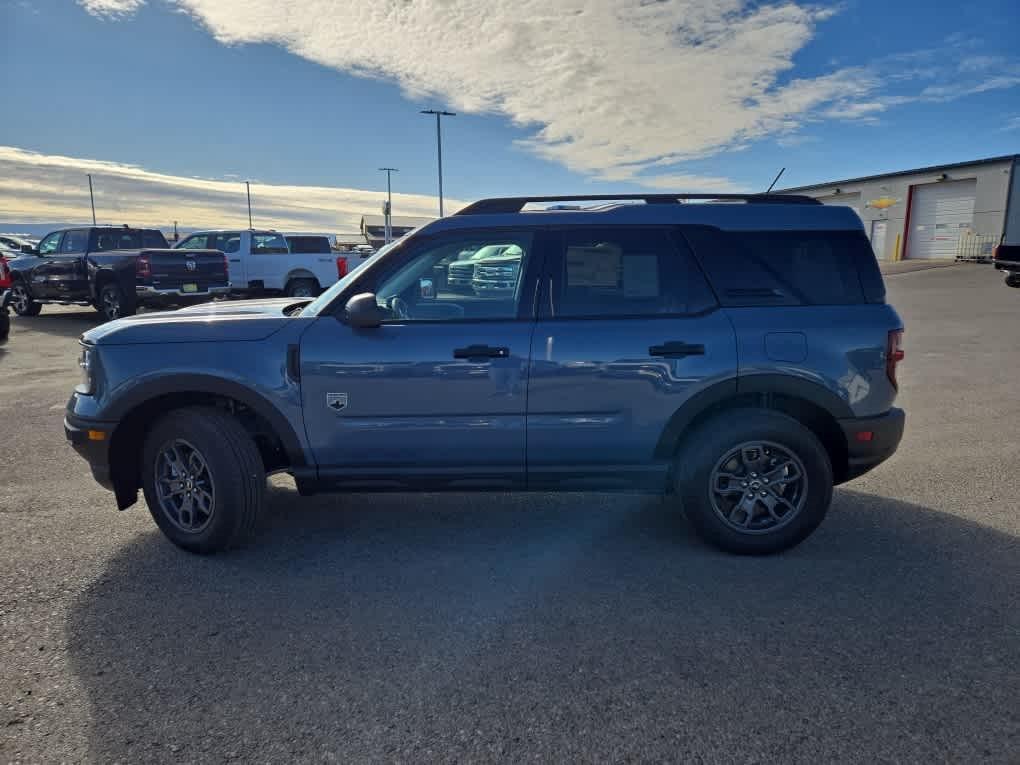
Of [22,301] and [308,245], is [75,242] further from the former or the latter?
[308,245]

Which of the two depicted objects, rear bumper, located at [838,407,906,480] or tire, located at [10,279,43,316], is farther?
tire, located at [10,279,43,316]

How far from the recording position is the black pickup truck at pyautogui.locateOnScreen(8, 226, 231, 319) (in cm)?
1349

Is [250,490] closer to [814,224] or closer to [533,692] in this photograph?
[533,692]

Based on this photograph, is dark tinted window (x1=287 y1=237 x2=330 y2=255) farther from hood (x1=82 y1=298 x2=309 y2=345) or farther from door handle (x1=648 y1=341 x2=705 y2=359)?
door handle (x1=648 y1=341 x2=705 y2=359)

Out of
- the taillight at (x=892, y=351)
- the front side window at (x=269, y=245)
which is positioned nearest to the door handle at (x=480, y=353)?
the taillight at (x=892, y=351)

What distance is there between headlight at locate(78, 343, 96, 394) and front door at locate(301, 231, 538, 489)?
1229 millimetres

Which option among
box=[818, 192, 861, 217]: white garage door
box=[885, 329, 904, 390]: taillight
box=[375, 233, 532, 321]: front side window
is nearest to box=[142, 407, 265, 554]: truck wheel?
box=[375, 233, 532, 321]: front side window

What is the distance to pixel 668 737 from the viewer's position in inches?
91.4

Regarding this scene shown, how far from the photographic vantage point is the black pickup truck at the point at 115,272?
13.5 meters

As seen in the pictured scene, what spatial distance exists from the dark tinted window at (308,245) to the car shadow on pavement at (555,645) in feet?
46.4

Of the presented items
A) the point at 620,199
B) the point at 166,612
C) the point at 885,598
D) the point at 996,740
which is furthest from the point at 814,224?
the point at 166,612

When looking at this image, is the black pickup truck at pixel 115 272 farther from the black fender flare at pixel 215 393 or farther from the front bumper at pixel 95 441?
the black fender flare at pixel 215 393

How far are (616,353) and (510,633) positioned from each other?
1494 mm

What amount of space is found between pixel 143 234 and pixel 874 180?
127ft
